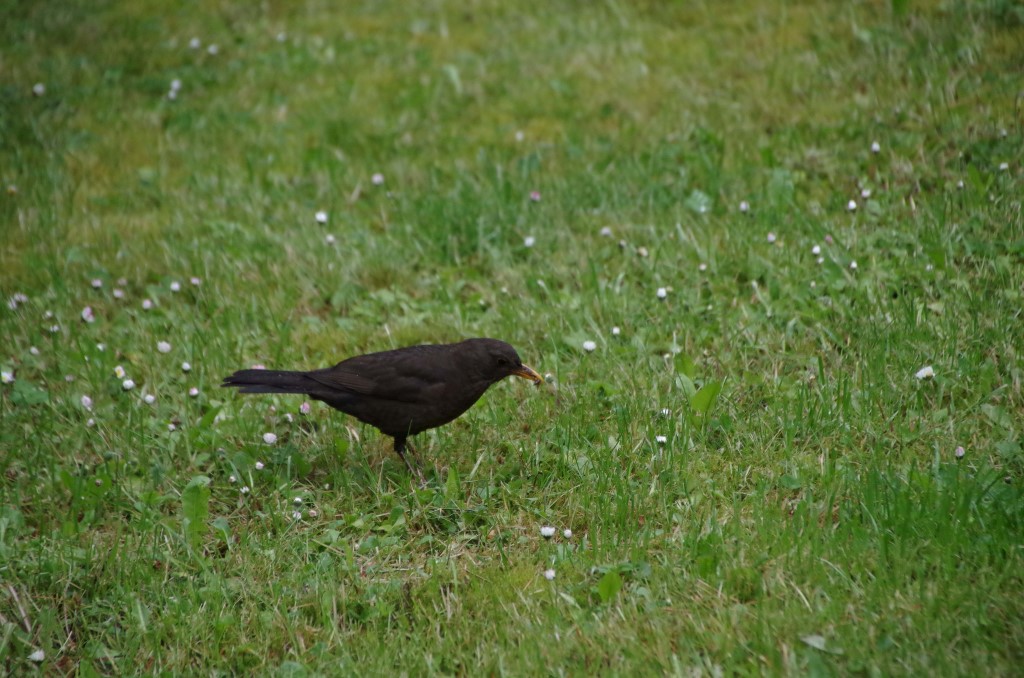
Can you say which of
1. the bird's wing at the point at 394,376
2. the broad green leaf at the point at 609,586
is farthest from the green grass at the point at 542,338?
the bird's wing at the point at 394,376

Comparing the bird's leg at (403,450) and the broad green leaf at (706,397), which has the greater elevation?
the broad green leaf at (706,397)

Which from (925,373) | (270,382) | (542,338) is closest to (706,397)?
(925,373)

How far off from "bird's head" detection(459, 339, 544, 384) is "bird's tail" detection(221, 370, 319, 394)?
765 mm

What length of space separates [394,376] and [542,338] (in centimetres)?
123

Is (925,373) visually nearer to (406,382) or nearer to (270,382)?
(406,382)

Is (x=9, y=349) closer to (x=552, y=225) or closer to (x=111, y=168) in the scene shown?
(x=111, y=168)

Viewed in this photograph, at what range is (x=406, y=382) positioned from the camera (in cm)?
455

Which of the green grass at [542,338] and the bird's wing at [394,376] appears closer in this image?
the green grass at [542,338]

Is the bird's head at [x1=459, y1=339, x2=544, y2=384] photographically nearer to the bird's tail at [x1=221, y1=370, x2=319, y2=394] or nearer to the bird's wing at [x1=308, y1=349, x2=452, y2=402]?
the bird's wing at [x1=308, y1=349, x2=452, y2=402]

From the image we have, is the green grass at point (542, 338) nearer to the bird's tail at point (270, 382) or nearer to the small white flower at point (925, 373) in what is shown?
the small white flower at point (925, 373)

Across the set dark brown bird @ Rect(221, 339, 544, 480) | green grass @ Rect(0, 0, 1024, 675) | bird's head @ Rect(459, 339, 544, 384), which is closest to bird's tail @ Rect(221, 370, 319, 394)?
dark brown bird @ Rect(221, 339, 544, 480)

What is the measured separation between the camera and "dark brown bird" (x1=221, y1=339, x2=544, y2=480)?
4.54 metres

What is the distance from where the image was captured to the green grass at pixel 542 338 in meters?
3.72

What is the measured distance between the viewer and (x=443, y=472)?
4.75 metres
